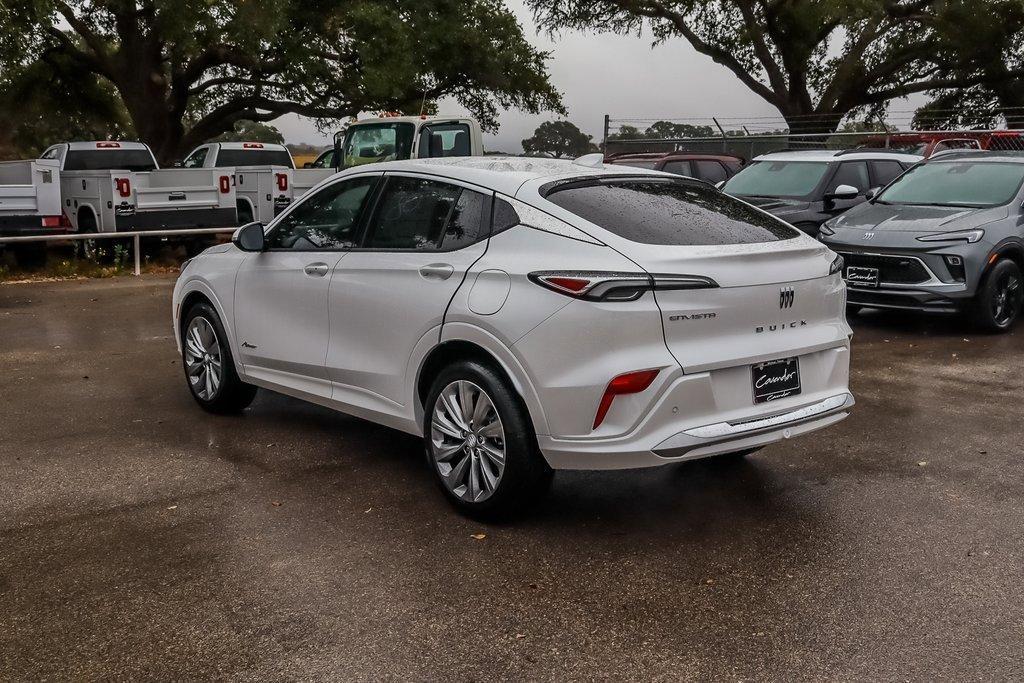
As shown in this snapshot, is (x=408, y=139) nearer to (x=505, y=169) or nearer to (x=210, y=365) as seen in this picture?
(x=210, y=365)

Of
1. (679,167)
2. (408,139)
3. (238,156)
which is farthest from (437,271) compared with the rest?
(238,156)

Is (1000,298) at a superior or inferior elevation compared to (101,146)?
inferior

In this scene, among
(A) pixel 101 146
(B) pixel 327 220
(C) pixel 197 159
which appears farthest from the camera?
(C) pixel 197 159

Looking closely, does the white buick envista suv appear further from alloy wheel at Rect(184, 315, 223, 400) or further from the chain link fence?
the chain link fence

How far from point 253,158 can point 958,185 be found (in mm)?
14945

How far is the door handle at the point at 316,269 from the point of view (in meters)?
5.98

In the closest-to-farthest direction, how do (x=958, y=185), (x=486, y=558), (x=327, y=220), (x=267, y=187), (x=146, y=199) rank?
(x=486, y=558), (x=327, y=220), (x=958, y=185), (x=146, y=199), (x=267, y=187)

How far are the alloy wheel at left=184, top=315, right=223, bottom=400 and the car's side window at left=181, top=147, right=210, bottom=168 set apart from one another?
15975 millimetres

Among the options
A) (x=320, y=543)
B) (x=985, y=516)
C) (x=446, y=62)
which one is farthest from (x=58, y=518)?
(x=446, y=62)

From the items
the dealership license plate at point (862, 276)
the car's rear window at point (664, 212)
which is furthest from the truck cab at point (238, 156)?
the car's rear window at point (664, 212)

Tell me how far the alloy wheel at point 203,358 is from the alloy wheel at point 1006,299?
7137 millimetres

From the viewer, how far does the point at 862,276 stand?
34.6 ft

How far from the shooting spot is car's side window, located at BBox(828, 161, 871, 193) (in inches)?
542

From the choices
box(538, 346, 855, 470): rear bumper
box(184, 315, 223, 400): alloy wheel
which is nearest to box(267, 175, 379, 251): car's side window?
box(184, 315, 223, 400): alloy wheel
